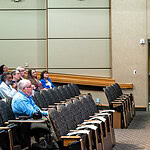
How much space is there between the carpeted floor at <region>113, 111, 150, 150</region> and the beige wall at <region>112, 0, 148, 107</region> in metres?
1.82

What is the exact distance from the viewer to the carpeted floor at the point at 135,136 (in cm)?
583

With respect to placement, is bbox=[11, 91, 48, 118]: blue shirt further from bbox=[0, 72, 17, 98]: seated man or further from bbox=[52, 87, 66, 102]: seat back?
bbox=[52, 87, 66, 102]: seat back

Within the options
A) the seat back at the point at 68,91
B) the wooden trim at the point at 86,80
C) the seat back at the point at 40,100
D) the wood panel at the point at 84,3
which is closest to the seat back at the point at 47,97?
the seat back at the point at 40,100

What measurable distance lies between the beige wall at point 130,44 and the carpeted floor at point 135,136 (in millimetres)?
1821

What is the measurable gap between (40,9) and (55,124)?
6990 millimetres

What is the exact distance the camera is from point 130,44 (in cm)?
1051

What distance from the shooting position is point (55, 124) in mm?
4105

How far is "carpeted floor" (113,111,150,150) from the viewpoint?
583 cm

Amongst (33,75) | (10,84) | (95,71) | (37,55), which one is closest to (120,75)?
(95,71)

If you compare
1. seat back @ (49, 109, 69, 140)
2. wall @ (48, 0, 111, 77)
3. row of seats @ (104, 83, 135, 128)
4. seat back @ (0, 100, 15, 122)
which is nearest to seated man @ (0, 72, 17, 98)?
seat back @ (0, 100, 15, 122)

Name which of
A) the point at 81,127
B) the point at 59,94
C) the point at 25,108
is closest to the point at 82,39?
the point at 59,94

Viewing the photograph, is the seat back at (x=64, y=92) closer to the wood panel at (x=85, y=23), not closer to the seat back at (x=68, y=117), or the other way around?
the wood panel at (x=85, y=23)

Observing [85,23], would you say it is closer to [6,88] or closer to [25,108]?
[6,88]

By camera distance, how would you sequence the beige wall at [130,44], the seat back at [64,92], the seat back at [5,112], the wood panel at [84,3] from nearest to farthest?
the seat back at [5,112], the seat back at [64,92], the beige wall at [130,44], the wood panel at [84,3]
